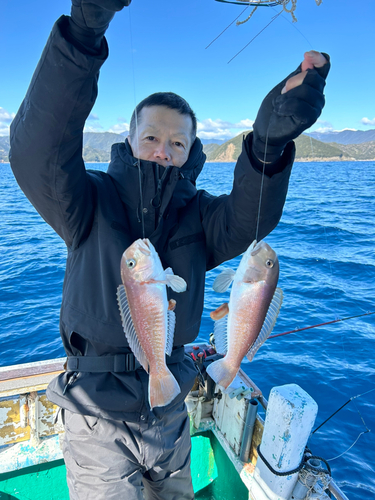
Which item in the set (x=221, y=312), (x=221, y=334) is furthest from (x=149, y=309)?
(x=221, y=334)

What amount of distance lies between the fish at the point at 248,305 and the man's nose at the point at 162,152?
1.11m

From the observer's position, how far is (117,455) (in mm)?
2492

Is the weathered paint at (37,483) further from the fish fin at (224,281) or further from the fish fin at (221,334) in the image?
the fish fin at (224,281)

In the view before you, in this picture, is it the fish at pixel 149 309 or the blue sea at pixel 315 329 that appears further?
A: the blue sea at pixel 315 329

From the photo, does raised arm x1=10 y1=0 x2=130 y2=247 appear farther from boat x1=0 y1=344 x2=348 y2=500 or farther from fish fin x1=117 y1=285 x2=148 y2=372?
boat x1=0 y1=344 x2=348 y2=500

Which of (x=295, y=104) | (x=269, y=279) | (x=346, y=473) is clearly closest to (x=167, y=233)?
(x=269, y=279)

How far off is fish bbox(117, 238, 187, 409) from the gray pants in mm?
549

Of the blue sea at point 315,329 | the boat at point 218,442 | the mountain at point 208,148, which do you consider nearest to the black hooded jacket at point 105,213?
the mountain at point 208,148

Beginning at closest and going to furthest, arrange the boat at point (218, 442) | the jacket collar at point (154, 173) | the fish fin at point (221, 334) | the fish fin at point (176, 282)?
1. the fish fin at point (176, 282)
2. the fish fin at point (221, 334)
3. the jacket collar at point (154, 173)
4. the boat at point (218, 442)

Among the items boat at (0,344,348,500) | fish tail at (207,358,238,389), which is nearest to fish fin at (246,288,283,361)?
fish tail at (207,358,238,389)

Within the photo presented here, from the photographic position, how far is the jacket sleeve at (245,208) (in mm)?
2330

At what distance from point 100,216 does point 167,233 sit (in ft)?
1.83

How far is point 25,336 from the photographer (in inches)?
370

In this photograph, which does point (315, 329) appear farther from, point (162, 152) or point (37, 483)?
point (162, 152)
